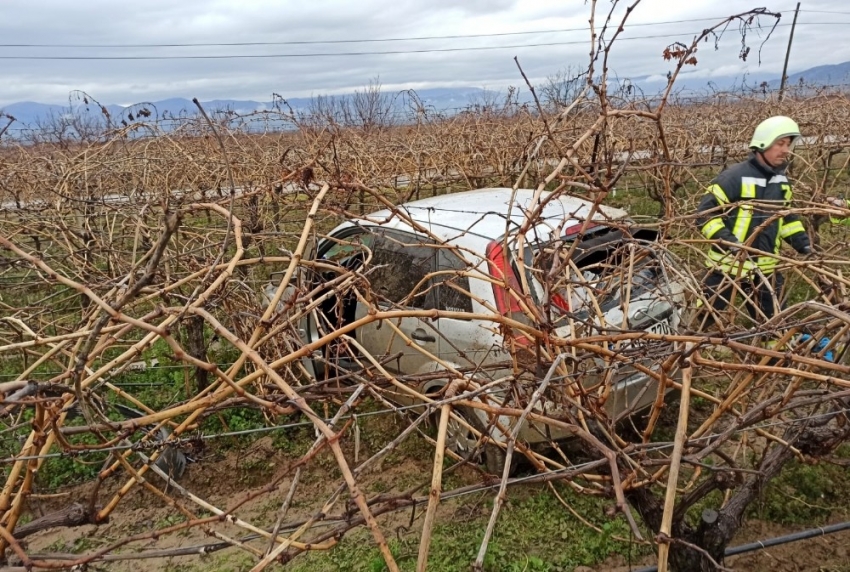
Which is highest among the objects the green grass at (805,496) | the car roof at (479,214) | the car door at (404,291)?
the car roof at (479,214)

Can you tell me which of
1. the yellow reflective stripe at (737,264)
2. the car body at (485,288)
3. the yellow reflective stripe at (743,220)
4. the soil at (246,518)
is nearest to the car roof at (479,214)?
the car body at (485,288)

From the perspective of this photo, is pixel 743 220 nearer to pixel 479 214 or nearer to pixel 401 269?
pixel 479 214

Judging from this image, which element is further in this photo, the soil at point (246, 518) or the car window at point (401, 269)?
the car window at point (401, 269)

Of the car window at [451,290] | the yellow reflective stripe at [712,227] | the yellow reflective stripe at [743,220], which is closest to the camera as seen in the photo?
the car window at [451,290]

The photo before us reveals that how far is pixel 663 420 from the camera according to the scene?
4.16 m

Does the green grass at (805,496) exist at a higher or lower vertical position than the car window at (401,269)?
lower

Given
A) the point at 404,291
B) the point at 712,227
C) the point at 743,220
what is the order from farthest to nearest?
the point at 743,220 < the point at 712,227 < the point at 404,291

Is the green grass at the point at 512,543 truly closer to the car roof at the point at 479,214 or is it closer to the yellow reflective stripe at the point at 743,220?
the car roof at the point at 479,214

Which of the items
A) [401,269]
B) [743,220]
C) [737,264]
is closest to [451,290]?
[401,269]

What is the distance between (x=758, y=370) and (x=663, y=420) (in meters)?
2.86

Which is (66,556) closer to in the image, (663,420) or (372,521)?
(372,521)

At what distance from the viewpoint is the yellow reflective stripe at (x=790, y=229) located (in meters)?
4.31

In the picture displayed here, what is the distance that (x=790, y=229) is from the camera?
4.32 metres

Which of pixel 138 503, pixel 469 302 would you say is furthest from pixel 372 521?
pixel 138 503
